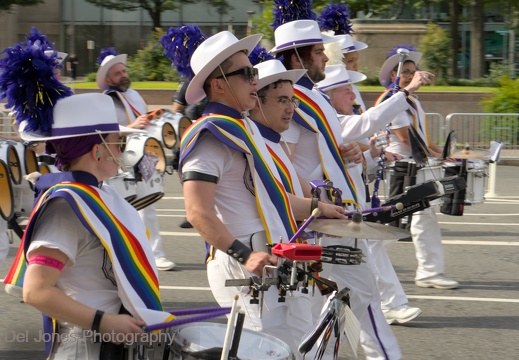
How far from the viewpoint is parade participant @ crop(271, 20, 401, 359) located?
566cm

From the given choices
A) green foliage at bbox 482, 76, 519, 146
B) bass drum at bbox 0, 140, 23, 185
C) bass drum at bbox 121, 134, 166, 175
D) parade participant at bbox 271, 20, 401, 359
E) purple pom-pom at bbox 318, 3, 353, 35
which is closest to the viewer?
parade participant at bbox 271, 20, 401, 359

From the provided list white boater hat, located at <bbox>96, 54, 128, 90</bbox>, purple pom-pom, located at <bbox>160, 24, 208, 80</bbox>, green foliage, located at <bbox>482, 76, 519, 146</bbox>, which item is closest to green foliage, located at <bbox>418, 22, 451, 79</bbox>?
green foliage, located at <bbox>482, 76, 519, 146</bbox>

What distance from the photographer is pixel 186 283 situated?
8.54m

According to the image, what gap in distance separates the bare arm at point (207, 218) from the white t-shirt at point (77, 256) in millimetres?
853

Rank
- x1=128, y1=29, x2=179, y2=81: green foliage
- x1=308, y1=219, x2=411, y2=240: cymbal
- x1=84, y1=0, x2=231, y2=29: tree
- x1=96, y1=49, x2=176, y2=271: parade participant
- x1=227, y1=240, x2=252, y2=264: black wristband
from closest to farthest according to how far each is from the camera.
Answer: x1=308, y1=219, x2=411, y2=240: cymbal, x1=227, y1=240, x2=252, y2=264: black wristband, x1=96, y1=49, x2=176, y2=271: parade participant, x1=128, y1=29, x2=179, y2=81: green foliage, x1=84, y1=0, x2=231, y2=29: tree

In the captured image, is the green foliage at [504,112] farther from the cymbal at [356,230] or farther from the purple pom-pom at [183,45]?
the cymbal at [356,230]

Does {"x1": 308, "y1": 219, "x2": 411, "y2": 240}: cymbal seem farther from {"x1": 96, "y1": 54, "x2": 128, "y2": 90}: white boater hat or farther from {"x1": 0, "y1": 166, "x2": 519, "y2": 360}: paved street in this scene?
{"x1": 96, "y1": 54, "x2": 128, "y2": 90}: white boater hat

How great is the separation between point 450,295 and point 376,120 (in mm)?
2763

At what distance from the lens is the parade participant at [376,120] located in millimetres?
5934

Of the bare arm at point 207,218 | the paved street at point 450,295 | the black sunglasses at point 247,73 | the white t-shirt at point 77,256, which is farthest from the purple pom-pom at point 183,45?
the white t-shirt at point 77,256

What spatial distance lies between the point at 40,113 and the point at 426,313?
4.73 meters

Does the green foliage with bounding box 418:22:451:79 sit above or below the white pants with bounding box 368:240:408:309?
above

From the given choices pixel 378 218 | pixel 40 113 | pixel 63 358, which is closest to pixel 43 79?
pixel 40 113

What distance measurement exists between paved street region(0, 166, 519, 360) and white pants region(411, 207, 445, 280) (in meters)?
0.18
